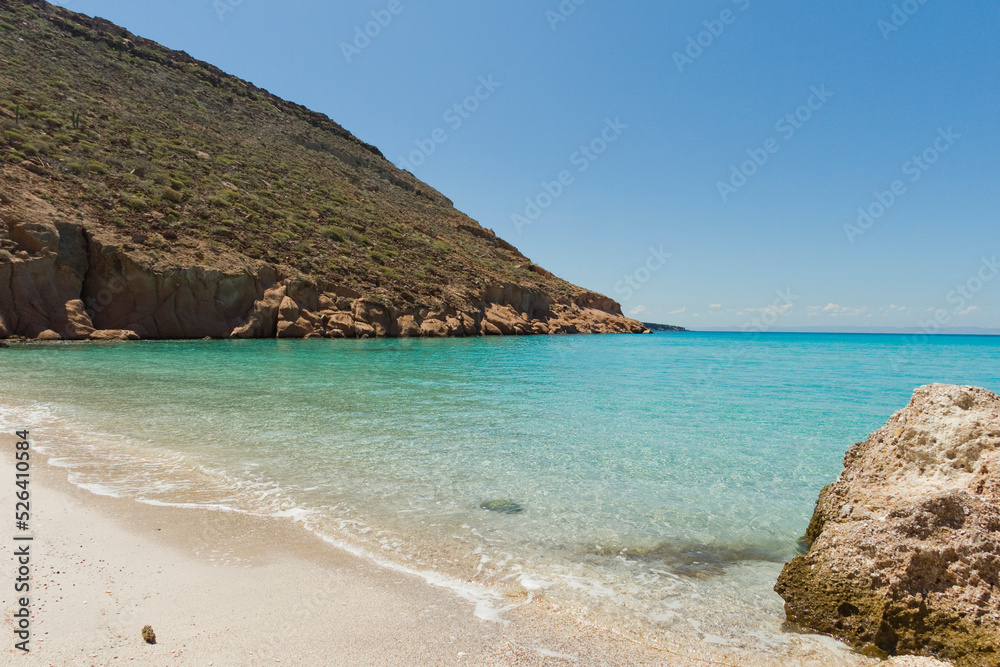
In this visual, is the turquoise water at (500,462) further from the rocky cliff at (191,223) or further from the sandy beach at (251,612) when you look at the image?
the rocky cliff at (191,223)

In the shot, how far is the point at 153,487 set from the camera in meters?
5.57

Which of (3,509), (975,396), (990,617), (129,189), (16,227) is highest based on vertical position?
(129,189)

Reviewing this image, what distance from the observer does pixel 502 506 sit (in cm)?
540

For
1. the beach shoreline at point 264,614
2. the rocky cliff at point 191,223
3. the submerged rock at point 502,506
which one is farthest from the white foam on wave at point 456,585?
the rocky cliff at point 191,223

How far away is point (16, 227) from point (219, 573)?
30.7 meters

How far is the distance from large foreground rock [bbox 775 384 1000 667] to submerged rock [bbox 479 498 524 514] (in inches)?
97.0

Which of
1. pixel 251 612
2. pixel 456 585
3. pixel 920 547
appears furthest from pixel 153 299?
pixel 920 547

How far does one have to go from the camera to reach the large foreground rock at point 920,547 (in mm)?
2955

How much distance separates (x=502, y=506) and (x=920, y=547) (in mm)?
3418

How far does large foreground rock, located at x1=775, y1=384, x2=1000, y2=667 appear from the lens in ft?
9.70

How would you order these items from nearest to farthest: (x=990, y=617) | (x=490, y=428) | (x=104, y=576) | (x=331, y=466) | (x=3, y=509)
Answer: (x=990, y=617)
(x=104, y=576)
(x=3, y=509)
(x=331, y=466)
(x=490, y=428)

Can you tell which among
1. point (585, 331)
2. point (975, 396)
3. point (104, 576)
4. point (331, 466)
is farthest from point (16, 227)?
point (585, 331)

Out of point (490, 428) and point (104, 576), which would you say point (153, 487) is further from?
point (490, 428)

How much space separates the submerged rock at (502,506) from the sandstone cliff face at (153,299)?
29.0 m
